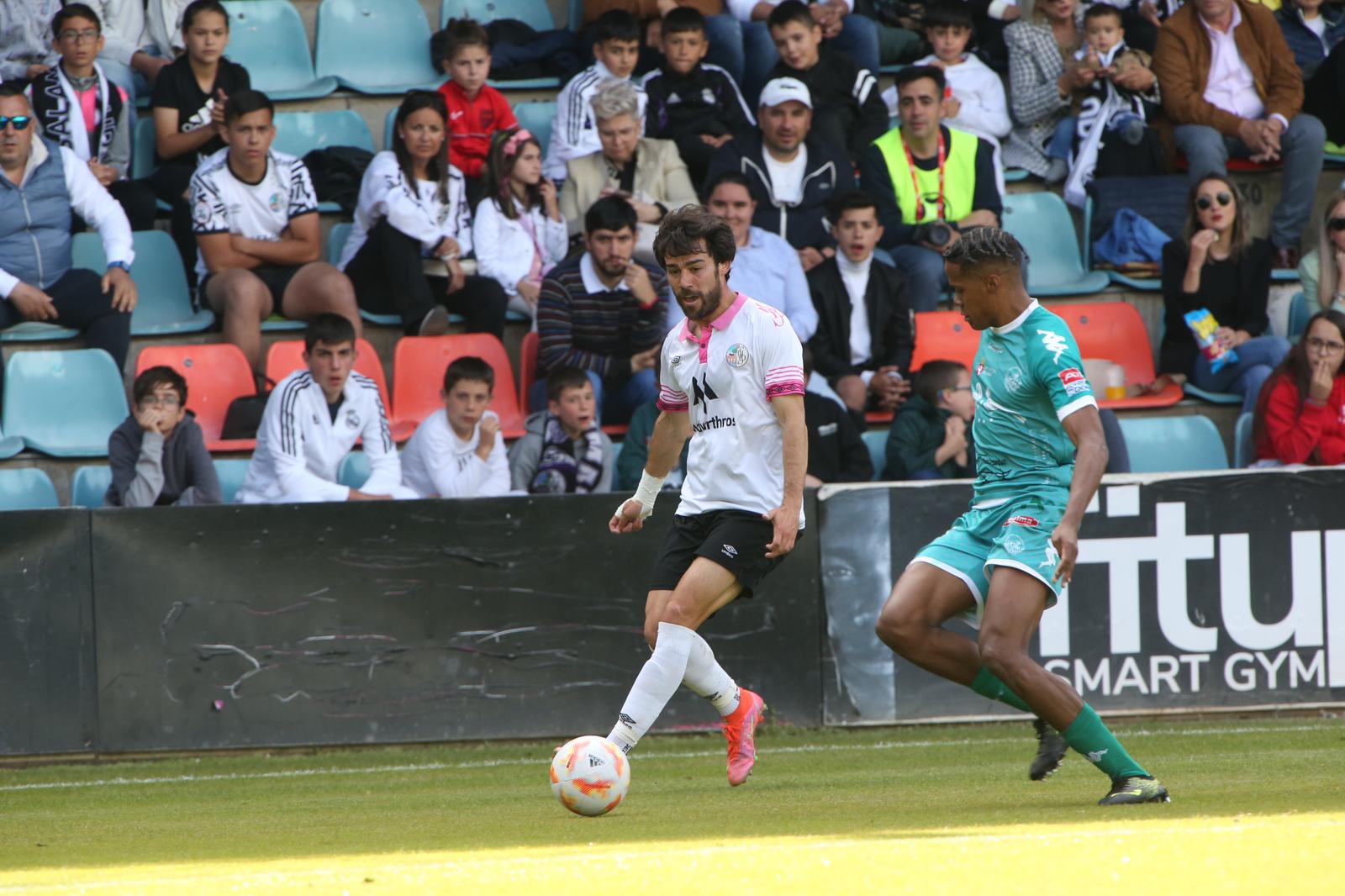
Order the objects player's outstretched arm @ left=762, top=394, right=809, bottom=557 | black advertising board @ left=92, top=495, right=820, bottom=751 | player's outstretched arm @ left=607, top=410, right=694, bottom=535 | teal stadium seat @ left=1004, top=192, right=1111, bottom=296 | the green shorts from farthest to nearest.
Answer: teal stadium seat @ left=1004, top=192, right=1111, bottom=296, black advertising board @ left=92, top=495, right=820, bottom=751, player's outstretched arm @ left=607, top=410, right=694, bottom=535, player's outstretched arm @ left=762, top=394, right=809, bottom=557, the green shorts

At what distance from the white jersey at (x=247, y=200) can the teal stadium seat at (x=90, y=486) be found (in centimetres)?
174

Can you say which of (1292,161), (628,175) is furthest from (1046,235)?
(628,175)

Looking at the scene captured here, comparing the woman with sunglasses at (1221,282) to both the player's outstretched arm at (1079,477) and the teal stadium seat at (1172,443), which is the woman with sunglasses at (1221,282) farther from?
the player's outstretched arm at (1079,477)

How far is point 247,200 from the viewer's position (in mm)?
11156

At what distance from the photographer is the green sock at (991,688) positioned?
20.8 ft

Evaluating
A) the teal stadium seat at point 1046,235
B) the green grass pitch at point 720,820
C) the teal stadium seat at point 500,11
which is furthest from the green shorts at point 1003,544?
the teal stadium seat at point 500,11

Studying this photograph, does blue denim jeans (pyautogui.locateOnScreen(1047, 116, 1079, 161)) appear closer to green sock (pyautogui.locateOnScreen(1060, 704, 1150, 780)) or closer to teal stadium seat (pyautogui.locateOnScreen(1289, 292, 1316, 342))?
teal stadium seat (pyautogui.locateOnScreen(1289, 292, 1316, 342))

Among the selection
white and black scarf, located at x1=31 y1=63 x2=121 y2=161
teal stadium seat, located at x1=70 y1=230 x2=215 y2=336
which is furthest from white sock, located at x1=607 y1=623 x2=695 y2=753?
white and black scarf, located at x1=31 y1=63 x2=121 y2=161

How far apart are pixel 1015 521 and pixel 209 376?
628cm

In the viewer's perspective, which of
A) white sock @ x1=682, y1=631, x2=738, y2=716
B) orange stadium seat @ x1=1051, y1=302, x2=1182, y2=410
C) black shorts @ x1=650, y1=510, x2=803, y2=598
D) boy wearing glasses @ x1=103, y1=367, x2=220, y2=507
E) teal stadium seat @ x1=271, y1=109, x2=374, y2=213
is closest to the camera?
black shorts @ x1=650, y1=510, x2=803, y2=598

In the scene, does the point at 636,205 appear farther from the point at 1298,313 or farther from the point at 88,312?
the point at 1298,313

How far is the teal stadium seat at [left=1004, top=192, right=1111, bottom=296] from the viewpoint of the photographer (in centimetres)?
1270

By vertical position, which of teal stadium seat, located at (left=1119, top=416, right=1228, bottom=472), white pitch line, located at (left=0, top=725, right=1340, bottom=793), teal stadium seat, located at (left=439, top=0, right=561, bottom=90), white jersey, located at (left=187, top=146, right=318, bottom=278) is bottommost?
white pitch line, located at (left=0, top=725, right=1340, bottom=793)

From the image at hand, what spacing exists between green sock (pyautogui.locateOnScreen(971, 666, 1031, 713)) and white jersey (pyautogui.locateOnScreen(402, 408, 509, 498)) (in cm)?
417
